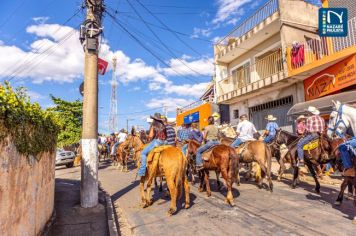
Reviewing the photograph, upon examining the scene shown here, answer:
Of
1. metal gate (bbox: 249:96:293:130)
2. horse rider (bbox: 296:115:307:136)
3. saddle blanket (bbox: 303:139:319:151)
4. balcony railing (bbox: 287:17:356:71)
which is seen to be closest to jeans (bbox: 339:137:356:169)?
saddle blanket (bbox: 303:139:319:151)

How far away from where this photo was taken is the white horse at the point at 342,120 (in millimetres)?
6160

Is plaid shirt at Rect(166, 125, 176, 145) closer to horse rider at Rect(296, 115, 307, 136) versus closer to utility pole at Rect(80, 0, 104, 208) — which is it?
utility pole at Rect(80, 0, 104, 208)

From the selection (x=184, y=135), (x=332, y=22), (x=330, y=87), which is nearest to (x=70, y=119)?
(x=184, y=135)

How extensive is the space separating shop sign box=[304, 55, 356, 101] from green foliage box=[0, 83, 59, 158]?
39.8 ft

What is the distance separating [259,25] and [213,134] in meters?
11.3

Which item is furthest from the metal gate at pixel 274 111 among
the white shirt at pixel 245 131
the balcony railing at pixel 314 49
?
the white shirt at pixel 245 131

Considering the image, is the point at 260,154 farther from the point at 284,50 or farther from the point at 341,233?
the point at 284,50

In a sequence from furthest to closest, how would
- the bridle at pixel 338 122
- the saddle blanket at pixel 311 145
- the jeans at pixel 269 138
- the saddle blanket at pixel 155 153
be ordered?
the jeans at pixel 269 138 → the saddle blanket at pixel 311 145 → the saddle blanket at pixel 155 153 → the bridle at pixel 338 122

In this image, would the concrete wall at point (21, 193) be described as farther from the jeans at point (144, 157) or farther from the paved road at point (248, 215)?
the jeans at point (144, 157)

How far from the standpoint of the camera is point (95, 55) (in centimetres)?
771

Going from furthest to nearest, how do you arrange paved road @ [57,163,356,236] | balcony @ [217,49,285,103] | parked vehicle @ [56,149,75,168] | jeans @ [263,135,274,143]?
parked vehicle @ [56,149,75,168]
balcony @ [217,49,285,103]
jeans @ [263,135,274,143]
paved road @ [57,163,356,236]

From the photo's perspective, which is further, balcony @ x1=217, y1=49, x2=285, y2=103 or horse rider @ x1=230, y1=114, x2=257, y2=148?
balcony @ x1=217, y1=49, x2=285, y2=103

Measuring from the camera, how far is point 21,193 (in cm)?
405

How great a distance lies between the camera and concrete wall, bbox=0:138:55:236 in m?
3.46
